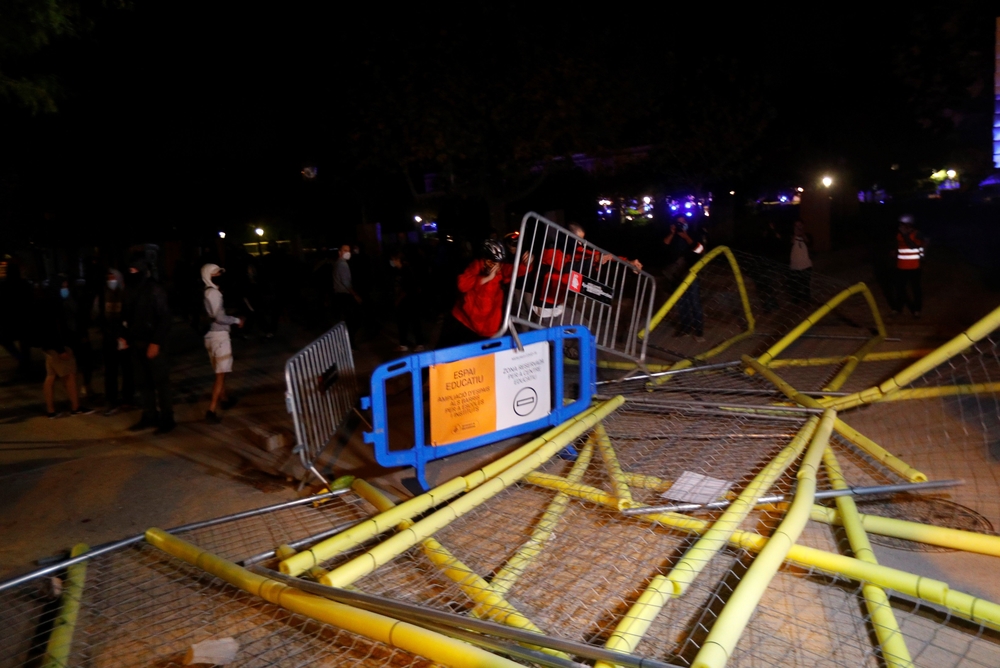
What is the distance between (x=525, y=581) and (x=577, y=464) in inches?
58.3

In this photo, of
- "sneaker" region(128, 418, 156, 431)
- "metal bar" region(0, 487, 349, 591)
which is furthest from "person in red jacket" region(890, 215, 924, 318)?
"sneaker" region(128, 418, 156, 431)

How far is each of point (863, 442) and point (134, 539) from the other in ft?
16.0

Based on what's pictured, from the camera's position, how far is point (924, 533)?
151 inches

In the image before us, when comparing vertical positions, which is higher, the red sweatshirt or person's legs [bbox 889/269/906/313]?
the red sweatshirt

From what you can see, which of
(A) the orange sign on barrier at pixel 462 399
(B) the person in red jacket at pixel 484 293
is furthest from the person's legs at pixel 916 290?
(A) the orange sign on barrier at pixel 462 399

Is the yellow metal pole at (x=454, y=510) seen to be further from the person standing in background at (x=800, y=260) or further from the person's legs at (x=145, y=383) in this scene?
the person standing in background at (x=800, y=260)

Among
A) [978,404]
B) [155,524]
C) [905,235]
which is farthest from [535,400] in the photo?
[905,235]

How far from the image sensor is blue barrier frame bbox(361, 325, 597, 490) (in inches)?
191

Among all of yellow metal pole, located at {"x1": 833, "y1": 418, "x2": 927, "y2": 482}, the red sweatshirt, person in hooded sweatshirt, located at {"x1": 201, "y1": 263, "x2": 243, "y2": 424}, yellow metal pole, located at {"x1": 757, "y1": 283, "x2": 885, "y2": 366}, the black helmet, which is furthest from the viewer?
yellow metal pole, located at {"x1": 757, "y1": 283, "x2": 885, "y2": 366}

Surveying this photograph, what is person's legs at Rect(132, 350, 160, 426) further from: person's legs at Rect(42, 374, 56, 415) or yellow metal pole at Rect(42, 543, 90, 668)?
yellow metal pole at Rect(42, 543, 90, 668)

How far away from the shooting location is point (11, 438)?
753 centimetres

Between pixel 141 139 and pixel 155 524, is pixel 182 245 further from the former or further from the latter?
pixel 155 524

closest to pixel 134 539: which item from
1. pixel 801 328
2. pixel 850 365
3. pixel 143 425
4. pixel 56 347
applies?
pixel 143 425

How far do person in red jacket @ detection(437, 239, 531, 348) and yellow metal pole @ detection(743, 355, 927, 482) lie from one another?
2.51 m
